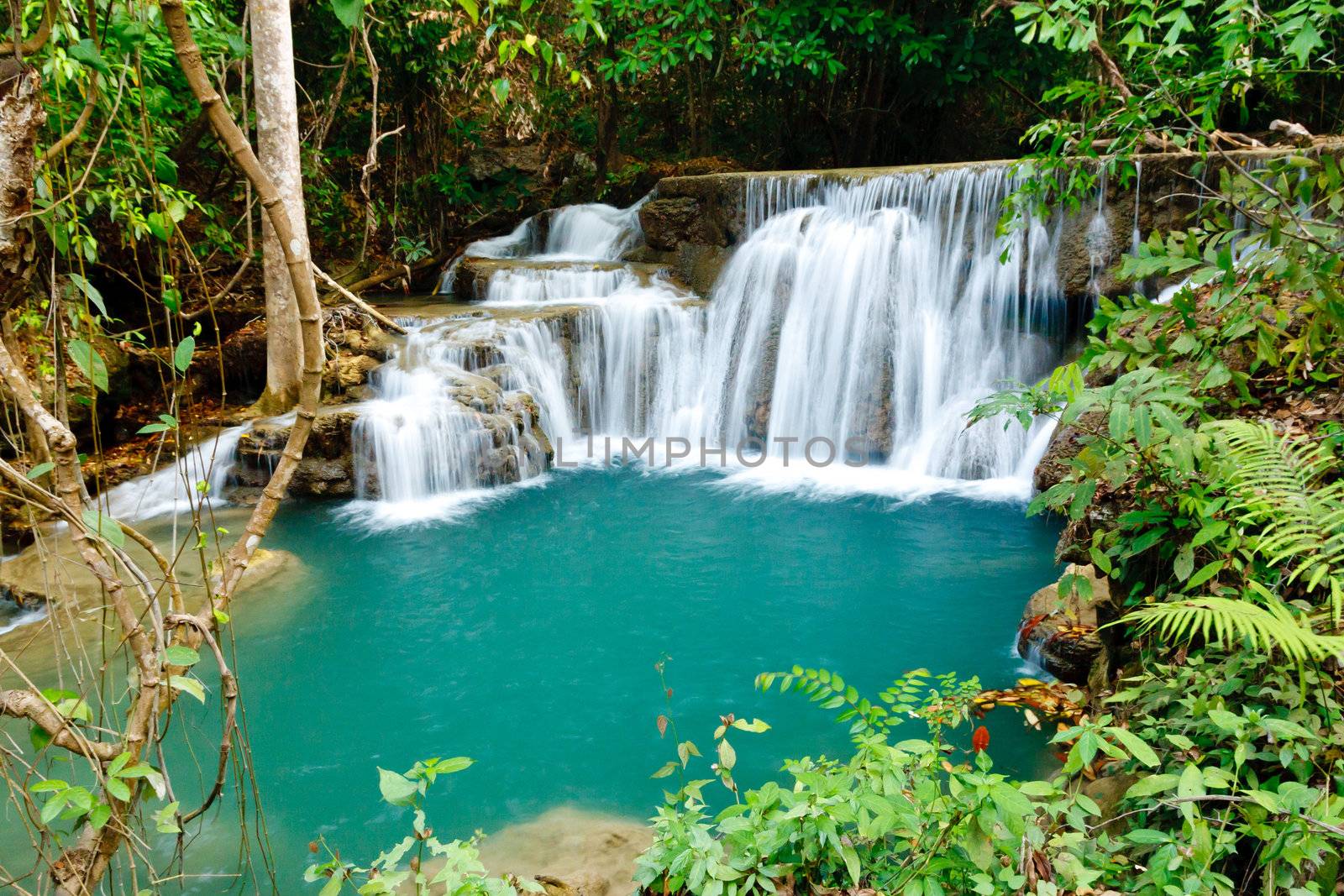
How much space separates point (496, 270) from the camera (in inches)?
451

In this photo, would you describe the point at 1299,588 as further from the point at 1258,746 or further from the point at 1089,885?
the point at 1089,885

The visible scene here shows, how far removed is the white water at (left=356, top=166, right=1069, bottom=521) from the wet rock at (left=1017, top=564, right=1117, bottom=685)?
3.34 metres

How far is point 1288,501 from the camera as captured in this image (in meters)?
2.58

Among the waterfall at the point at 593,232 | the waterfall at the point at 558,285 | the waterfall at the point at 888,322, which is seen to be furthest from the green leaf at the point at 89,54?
the waterfall at the point at 593,232

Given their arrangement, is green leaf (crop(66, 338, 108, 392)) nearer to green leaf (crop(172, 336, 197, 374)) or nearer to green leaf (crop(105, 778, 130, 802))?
green leaf (crop(172, 336, 197, 374))

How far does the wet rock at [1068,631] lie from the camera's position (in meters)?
4.31

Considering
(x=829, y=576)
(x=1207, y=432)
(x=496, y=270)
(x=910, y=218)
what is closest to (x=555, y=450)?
(x=496, y=270)

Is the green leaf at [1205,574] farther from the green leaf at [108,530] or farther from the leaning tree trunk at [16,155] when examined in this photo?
the leaning tree trunk at [16,155]

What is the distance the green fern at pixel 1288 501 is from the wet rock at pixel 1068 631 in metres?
1.36

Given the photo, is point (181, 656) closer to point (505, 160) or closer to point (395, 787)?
point (395, 787)

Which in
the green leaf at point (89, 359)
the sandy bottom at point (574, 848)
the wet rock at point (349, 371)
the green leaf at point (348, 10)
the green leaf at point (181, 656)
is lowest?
the sandy bottom at point (574, 848)

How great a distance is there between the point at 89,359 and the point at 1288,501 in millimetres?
3338

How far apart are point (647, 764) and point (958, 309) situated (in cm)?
669

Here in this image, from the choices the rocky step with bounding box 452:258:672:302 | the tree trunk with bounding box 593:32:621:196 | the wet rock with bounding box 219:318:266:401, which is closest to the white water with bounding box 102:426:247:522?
the wet rock with bounding box 219:318:266:401
